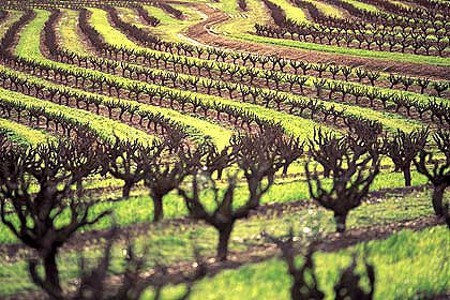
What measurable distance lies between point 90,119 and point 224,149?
71.0 ft

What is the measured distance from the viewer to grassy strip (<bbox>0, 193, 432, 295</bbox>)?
17.9 metres

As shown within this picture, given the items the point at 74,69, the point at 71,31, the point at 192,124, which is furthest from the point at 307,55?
the point at 71,31

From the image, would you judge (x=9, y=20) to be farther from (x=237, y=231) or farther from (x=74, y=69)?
(x=237, y=231)

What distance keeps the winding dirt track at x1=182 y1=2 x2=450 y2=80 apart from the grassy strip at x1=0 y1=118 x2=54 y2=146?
30339 millimetres

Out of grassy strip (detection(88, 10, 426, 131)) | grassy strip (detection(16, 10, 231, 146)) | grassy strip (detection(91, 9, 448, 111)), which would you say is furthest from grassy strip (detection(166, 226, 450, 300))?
grassy strip (detection(91, 9, 448, 111))

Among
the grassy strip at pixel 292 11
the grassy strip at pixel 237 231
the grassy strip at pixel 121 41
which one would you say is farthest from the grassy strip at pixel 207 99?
the grassy strip at pixel 292 11

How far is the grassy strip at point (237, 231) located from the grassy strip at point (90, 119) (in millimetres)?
20345

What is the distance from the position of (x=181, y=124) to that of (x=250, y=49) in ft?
92.1

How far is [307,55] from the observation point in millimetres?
68188

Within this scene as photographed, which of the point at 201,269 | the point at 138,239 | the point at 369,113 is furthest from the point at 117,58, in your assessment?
the point at 201,269

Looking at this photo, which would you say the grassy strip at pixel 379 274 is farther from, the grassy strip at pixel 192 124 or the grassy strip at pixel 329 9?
the grassy strip at pixel 329 9

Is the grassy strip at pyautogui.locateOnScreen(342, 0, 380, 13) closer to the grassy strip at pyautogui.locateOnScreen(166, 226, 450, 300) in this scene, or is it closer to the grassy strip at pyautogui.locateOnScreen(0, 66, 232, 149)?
the grassy strip at pyautogui.locateOnScreen(0, 66, 232, 149)

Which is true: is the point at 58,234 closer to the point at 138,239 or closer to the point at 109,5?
the point at 138,239

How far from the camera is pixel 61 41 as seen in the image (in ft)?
276
